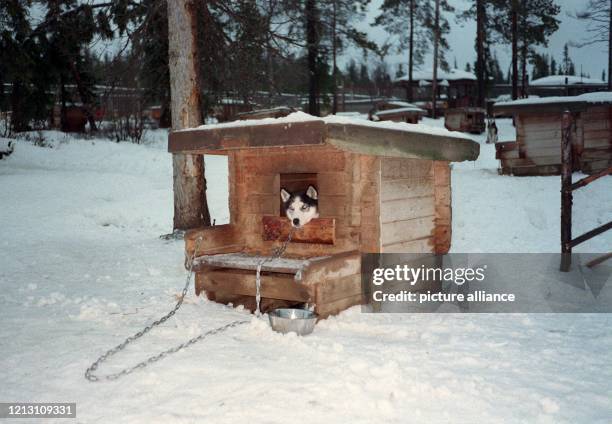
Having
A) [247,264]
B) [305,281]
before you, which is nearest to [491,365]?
[305,281]

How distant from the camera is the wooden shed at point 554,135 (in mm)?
14234

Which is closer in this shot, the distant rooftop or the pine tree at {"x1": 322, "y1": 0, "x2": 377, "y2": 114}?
the pine tree at {"x1": 322, "y1": 0, "x2": 377, "y2": 114}

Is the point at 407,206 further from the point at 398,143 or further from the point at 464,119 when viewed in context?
the point at 464,119

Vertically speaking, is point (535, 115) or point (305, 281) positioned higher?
point (535, 115)

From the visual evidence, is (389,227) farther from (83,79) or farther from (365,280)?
(83,79)

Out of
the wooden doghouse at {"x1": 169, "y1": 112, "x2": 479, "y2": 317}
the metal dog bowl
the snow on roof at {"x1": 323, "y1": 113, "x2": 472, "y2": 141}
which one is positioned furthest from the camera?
the wooden doghouse at {"x1": 169, "y1": 112, "x2": 479, "y2": 317}

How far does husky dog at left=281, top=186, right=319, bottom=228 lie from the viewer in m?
5.11

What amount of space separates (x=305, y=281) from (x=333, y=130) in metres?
1.20

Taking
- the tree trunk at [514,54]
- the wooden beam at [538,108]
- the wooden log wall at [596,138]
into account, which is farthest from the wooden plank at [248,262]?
the tree trunk at [514,54]

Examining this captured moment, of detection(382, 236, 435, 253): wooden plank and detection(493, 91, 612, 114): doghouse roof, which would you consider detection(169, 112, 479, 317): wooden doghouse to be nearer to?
detection(382, 236, 435, 253): wooden plank

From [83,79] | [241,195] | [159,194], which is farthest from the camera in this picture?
[83,79]

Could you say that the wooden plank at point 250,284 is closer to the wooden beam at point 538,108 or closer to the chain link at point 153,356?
the chain link at point 153,356

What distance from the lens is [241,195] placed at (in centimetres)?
592

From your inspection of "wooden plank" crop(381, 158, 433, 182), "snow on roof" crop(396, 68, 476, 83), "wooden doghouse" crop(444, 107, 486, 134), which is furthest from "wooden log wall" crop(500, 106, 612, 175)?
"snow on roof" crop(396, 68, 476, 83)
